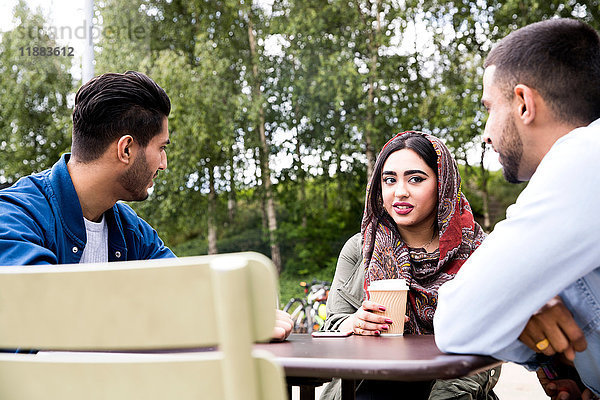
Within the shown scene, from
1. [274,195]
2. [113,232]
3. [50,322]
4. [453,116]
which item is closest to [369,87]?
[453,116]

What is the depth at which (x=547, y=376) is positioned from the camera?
1.67 metres

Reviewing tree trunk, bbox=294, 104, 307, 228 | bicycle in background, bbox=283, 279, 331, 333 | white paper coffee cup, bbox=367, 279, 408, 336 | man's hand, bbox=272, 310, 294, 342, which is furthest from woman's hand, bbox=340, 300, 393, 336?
tree trunk, bbox=294, 104, 307, 228

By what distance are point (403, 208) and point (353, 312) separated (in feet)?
1.53

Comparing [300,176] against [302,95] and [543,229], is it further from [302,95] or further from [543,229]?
[543,229]

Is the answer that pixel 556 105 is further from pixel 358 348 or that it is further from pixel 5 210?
pixel 5 210

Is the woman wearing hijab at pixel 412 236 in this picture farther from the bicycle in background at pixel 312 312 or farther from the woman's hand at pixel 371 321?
the bicycle in background at pixel 312 312

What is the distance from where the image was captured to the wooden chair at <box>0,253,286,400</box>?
81cm

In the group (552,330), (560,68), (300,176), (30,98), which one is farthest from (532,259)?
(30,98)

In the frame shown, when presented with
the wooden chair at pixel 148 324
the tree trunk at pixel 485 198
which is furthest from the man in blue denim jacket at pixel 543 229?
the tree trunk at pixel 485 198

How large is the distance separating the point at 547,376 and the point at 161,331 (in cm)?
123

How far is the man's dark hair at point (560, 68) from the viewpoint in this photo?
1.57m

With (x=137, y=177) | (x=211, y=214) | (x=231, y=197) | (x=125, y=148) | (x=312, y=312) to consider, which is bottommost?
(x=312, y=312)

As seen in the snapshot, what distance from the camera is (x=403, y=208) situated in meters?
2.54

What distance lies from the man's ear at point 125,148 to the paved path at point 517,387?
3.07m
